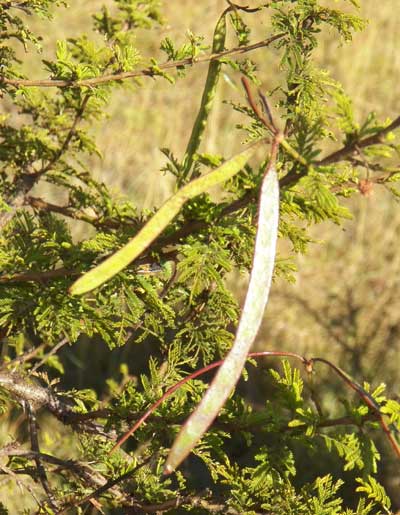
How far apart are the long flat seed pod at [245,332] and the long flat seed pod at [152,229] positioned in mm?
50

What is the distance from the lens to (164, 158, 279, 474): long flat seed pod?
849 millimetres

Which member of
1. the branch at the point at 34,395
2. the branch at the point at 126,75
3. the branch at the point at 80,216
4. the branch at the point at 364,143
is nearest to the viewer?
the branch at the point at 364,143

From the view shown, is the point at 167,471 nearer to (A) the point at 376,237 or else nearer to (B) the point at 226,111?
(A) the point at 376,237

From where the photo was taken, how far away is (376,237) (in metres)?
3.71

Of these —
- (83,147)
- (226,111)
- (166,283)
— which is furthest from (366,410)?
(226,111)

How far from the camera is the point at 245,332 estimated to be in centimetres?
86

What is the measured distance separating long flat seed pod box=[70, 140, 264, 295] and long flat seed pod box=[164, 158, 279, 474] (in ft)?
0.16

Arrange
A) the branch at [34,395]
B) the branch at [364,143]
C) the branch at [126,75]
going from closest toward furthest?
the branch at [364,143]
the branch at [126,75]
the branch at [34,395]

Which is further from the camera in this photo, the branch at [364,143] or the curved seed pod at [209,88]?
the curved seed pod at [209,88]

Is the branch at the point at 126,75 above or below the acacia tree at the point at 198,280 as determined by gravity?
above

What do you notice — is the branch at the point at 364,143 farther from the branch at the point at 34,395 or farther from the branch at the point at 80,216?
the branch at the point at 34,395

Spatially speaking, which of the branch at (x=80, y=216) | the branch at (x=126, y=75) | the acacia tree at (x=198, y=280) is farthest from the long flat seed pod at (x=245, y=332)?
the branch at (x=80, y=216)

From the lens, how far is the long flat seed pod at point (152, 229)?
0.87m

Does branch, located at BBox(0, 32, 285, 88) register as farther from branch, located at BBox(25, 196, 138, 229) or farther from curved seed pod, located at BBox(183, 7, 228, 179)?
branch, located at BBox(25, 196, 138, 229)
